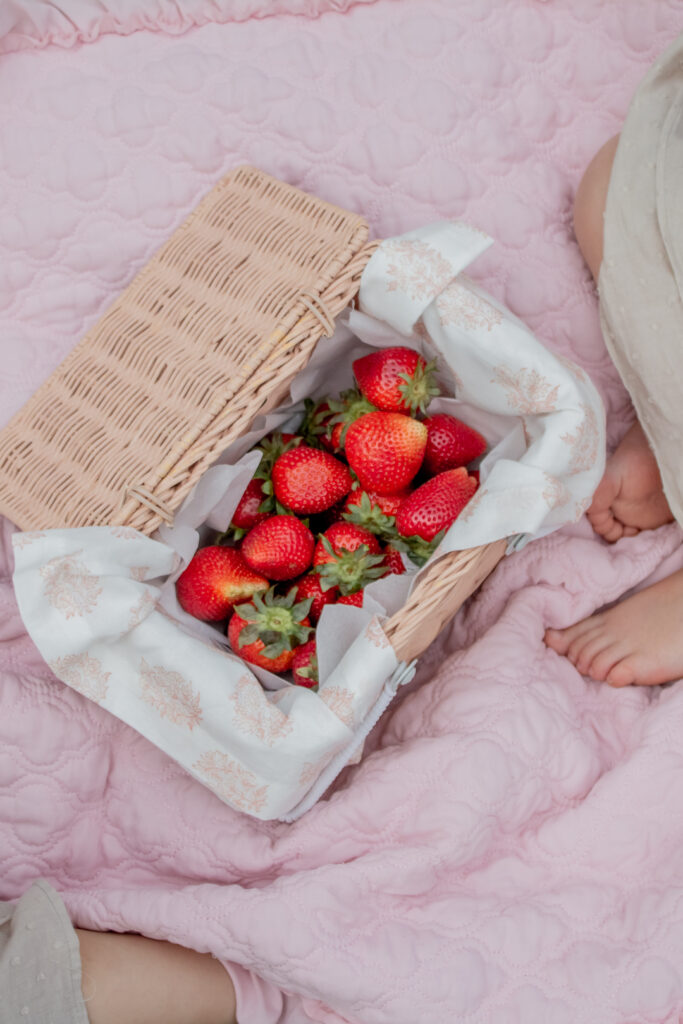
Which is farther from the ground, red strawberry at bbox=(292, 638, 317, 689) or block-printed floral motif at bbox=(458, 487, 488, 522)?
block-printed floral motif at bbox=(458, 487, 488, 522)

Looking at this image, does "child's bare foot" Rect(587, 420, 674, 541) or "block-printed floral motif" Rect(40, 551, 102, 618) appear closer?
"block-printed floral motif" Rect(40, 551, 102, 618)

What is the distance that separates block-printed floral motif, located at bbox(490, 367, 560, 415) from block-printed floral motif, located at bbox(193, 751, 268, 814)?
397 mm

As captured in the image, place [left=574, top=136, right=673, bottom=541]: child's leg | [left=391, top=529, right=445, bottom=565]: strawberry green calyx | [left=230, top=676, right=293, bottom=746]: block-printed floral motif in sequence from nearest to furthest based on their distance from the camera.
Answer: [left=230, top=676, right=293, bottom=746]: block-printed floral motif, [left=391, top=529, right=445, bottom=565]: strawberry green calyx, [left=574, top=136, right=673, bottom=541]: child's leg

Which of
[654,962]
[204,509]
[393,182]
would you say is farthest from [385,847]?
[393,182]

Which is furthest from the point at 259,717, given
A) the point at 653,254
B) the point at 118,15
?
the point at 118,15

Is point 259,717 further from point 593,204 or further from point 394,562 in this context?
point 593,204

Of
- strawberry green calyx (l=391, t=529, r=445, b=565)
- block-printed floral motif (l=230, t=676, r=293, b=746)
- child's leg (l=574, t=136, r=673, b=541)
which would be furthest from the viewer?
child's leg (l=574, t=136, r=673, b=541)

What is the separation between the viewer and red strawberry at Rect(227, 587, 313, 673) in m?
0.80

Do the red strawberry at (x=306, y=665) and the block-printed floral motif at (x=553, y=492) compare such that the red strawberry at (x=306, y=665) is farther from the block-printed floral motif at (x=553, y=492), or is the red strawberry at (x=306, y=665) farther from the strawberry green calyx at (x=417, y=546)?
the block-printed floral motif at (x=553, y=492)

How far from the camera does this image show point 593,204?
93 centimetres

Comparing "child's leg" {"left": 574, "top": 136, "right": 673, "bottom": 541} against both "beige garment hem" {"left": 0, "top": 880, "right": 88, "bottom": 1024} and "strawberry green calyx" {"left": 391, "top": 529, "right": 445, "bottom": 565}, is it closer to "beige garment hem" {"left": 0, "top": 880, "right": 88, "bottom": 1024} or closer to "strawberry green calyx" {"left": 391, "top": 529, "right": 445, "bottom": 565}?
"strawberry green calyx" {"left": 391, "top": 529, "right": 445, "bottom": 565}

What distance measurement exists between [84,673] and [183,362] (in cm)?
29

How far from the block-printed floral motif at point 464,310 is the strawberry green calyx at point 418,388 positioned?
0.21ft

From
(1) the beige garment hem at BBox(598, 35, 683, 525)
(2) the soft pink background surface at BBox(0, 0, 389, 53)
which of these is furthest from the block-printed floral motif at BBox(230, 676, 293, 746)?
(2) the soft pink background surface at BBox(0, 0, 389, 53)
